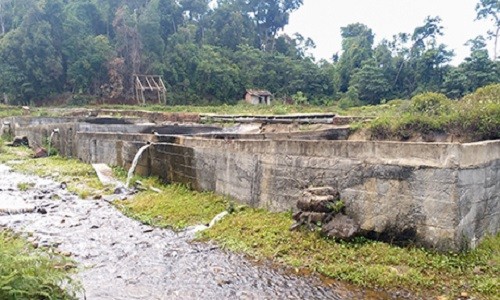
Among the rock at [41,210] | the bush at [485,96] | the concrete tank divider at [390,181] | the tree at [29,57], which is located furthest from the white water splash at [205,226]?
the tree at [29,57]

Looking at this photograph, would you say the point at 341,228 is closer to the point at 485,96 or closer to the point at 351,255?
the point at 351,255

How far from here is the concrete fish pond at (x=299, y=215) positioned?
4738 millimetres

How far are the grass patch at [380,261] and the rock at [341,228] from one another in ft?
0.31

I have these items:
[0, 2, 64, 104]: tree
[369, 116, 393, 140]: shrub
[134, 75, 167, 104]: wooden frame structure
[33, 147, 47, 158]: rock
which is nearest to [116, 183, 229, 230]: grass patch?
[369, 116, 393, 140]: shrub

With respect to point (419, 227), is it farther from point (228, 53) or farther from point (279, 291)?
point (228, 53)

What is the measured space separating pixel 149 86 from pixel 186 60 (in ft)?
23.1

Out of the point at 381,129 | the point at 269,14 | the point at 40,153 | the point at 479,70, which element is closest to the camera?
the point at 381,129

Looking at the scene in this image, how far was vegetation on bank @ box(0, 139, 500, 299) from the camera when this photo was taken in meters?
4.48

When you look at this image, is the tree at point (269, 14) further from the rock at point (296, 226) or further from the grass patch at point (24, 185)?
the rock at point (296, 226)

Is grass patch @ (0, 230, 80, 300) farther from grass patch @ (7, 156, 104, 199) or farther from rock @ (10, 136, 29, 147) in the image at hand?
rock @ (10, 136, 29, 147)

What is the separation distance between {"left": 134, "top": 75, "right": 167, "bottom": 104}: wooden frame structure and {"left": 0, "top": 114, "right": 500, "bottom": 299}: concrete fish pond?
31273 mm

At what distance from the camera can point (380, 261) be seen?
4.94 m

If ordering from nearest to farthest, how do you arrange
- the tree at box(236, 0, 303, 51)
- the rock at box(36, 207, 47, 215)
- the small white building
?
1. the rock at box(36, 207, 47, 215)
2. the small white building
3. the tree at box(236, 0, 303, 51)

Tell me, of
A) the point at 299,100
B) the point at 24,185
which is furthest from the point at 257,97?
the point at 24,185
